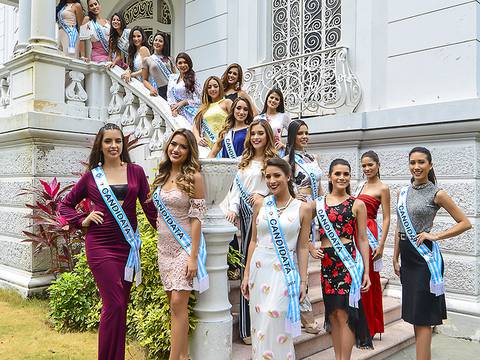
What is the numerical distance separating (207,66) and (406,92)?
411 centimetres

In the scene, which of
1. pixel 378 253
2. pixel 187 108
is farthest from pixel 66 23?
pixel 378 253

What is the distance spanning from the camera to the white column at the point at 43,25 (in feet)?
20.3

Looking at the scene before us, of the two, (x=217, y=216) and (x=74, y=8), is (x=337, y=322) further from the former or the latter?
(x=74, y=8)

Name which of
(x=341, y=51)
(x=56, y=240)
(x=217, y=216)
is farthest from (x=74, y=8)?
(x=217, y=216)

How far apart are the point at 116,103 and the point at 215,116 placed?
1.94 meters

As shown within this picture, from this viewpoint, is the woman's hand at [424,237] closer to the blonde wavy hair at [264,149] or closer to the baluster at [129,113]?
the blonde wavy hair at [264,149]

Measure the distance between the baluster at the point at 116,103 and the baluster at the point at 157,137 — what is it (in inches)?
30.8

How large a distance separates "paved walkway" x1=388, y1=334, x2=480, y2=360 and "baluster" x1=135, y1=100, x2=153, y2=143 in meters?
3.85

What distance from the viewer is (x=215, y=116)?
207 inches

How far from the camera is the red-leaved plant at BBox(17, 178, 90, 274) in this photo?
564 cm

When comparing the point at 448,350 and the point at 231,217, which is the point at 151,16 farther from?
the point at 448,350

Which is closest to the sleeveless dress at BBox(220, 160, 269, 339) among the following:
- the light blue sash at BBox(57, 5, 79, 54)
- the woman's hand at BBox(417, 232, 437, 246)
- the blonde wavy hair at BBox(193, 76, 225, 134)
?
the woman's hand at BBox(417, 232, 437, 246)

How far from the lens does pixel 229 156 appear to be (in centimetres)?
466

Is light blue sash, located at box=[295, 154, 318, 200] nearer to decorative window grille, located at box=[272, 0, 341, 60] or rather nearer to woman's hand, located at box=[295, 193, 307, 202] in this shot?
woman's hand, located at box=[295, 193, 307, 202]
